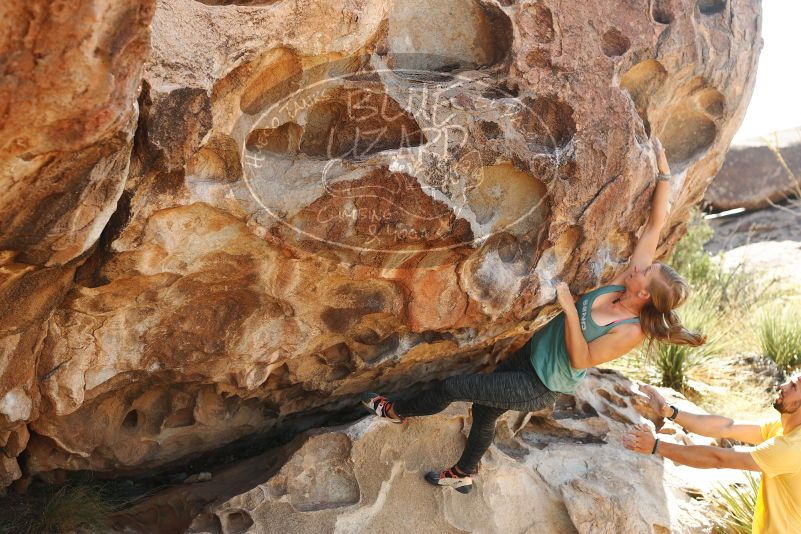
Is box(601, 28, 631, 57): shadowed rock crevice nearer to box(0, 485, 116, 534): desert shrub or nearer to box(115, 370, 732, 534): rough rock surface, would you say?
box(115, 370, 732, 534): rough rock surface

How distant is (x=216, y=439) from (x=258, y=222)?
5.30 ft

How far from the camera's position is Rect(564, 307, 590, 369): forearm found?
3498mm

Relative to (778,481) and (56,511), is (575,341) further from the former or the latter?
(56,511)

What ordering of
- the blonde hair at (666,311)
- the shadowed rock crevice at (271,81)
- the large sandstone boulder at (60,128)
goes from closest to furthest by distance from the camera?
1. the large sandstone boulder at (60,128)
2. the shadowed rock crevice at (271,81)
3. the blonde hair at (666,311)

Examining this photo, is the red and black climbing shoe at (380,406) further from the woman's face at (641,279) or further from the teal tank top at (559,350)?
the woman's face at (641,279)

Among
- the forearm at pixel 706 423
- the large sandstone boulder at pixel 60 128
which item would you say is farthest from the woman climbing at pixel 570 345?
the large sandstone boulder at pixel 60 128

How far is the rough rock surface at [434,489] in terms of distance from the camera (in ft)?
12.3

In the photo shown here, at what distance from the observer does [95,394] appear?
3.54m

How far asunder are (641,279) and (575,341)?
39 cm

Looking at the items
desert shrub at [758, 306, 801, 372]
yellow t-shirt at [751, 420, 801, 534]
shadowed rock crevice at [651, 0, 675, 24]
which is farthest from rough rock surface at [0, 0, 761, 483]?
desert shrub at [758, 306, 801, 372]

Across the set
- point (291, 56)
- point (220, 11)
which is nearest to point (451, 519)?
point (291, 56)

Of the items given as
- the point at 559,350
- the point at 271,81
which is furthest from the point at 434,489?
the point at 271,81

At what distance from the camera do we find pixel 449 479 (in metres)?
3.93

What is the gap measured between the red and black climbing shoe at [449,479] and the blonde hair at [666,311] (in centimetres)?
115
